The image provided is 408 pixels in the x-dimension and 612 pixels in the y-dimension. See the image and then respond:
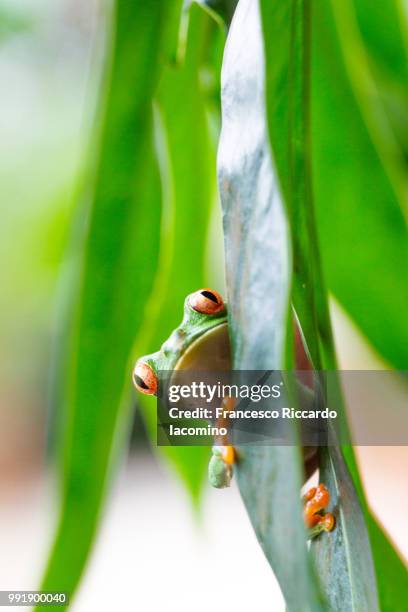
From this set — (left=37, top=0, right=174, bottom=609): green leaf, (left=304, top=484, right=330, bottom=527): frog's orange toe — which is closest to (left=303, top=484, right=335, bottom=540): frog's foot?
(left=304, top=484, right=330, bottom=527): frog's orange toe

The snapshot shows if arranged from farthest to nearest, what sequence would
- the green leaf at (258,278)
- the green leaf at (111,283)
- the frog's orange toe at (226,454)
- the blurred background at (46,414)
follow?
the blurred background at (46,414), the green leaf at (111,283), the frog's orange toe at (226,454), the green leaf at (258,278)

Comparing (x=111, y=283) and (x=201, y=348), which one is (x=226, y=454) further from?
(x=111, y=283)

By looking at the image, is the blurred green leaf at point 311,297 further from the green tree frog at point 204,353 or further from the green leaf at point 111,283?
the green leaf at point 111,283

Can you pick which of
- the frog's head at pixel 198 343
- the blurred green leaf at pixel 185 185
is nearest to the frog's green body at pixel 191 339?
the frog's head at pixel 198 343

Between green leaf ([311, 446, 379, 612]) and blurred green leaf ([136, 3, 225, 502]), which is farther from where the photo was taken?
blurred green leaf ([136, 3, 225, 502])

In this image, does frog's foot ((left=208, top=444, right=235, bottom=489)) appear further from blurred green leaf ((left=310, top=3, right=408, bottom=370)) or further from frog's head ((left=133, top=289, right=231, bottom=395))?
blurred green leaf ((left=310, top=3, right=408, bottom=370))

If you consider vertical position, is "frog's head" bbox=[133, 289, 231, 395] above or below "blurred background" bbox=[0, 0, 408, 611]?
below

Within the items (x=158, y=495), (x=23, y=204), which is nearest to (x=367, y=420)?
(x=23, y=204)

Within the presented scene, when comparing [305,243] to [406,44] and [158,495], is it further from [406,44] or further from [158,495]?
[158,495]
